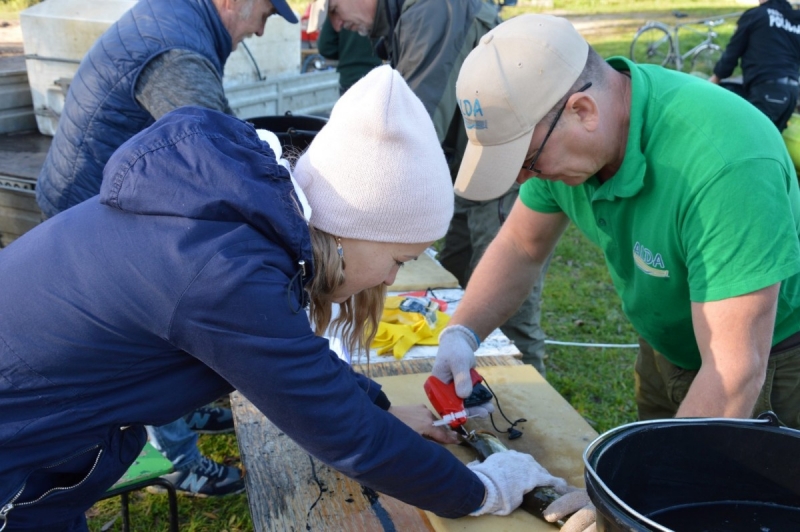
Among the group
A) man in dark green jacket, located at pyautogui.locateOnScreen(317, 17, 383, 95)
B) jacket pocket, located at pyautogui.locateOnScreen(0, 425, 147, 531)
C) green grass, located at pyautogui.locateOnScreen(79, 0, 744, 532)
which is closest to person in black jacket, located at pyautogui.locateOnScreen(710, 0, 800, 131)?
green grass, located at pyautogui.locateOnScreen(79, 0, 744, 532)

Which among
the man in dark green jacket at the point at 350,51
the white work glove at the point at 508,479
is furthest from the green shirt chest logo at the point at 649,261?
the man in dark green jacket at the point at 350,51

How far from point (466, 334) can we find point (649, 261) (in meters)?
0.68

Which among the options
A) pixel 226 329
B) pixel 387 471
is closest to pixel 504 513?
pixel 387 471

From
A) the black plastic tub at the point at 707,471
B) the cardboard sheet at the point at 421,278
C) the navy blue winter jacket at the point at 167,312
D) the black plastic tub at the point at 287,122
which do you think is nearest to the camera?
the navy blue winter jacket at the point at 167,312

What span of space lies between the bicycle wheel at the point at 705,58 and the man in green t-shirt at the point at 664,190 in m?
10.5

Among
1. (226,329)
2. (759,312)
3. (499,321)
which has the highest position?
(226,329)

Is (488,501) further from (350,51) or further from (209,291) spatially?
(350,51)

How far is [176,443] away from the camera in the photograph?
3223 millimetres

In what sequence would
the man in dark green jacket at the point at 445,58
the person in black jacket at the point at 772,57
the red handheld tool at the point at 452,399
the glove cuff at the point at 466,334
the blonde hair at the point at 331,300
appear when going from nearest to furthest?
the blonde hair at the point at 331,300 < the red handheld tool at the point at 452,399 < the glove cuff at the point at 466,334 < the man in dark green jacket at the point at 445,58 < the person in black jacket at the point at 772,57

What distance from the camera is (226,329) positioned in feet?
4.09

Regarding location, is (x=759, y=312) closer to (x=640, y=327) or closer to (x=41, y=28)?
(x=640, y=327)

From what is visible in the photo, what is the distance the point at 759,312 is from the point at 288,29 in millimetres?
4504

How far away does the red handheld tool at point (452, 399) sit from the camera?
207 centimetres

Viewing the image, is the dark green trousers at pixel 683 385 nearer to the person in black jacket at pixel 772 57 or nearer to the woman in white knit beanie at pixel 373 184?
the woman in white knit beanie at pixel 373 184
